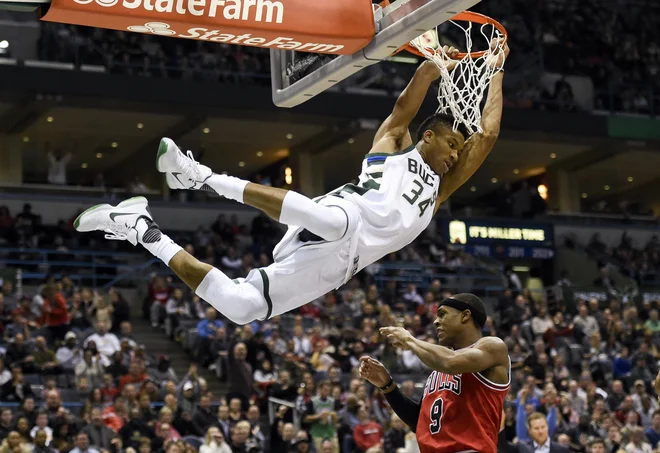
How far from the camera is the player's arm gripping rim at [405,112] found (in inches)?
295

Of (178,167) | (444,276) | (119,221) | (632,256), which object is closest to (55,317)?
(444,276)

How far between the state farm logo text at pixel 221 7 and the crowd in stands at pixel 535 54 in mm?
16906

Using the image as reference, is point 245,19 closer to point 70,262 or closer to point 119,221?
point 119,221

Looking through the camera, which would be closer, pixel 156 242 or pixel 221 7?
pixel 221 7

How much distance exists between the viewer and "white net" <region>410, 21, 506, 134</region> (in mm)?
7684

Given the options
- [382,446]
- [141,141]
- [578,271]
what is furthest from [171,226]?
[382,446]

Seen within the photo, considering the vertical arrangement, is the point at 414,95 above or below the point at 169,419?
above

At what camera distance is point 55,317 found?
54.7ft

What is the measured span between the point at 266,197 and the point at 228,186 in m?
0.26

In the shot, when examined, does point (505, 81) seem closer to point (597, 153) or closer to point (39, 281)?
point (597, 153)

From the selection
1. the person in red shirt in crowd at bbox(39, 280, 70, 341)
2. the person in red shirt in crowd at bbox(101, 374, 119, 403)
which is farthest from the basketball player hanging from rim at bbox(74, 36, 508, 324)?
the person in red shirt in crowd at bbox(39, 280, 70, 341)

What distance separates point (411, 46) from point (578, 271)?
74.6 feet

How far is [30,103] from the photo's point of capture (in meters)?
25.3

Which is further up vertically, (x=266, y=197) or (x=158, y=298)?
(x=266, y=197)
